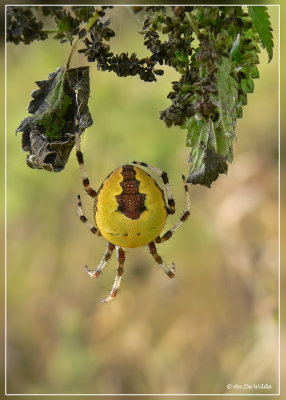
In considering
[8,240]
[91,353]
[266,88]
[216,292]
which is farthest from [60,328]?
[266,88]

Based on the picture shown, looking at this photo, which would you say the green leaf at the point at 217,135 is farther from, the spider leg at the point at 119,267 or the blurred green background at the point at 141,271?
the blurred green background at the point at 141,271

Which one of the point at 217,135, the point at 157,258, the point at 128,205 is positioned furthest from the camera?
the point at 157,258

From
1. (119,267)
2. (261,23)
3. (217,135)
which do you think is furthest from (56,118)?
(119,267)

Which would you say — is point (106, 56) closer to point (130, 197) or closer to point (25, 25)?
point (25, 25)

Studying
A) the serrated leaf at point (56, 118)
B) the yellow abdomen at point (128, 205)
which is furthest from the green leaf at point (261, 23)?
the yellow abdomen at point (128, 205)

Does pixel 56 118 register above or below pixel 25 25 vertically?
below

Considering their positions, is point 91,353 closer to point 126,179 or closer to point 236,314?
point 236,314

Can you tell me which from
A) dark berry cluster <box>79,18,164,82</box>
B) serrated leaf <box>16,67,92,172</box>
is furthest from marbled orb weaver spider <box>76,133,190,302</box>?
dark berry cluster <box>79,18,164,82</box>
